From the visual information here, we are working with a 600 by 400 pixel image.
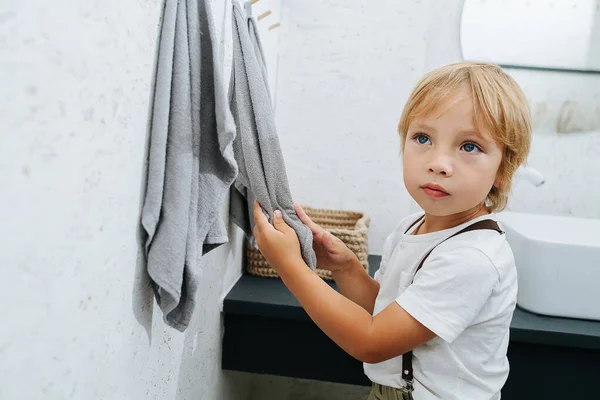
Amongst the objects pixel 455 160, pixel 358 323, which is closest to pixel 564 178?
pixel 455 160

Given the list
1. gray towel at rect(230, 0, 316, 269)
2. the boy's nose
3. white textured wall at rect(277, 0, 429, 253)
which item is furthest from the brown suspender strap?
white textured wall at rect(277, 0, 429, 253)

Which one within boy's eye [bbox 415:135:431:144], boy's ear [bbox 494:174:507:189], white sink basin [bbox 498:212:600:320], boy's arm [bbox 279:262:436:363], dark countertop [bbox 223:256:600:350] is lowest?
dark countertop [bbox 223:256:600:350]

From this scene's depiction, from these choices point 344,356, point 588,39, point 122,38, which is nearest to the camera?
point 122,38

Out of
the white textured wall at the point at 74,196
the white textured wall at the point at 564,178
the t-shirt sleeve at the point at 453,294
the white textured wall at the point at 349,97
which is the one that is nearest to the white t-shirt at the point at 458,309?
the t-shirt sleeve at the point at 453,294

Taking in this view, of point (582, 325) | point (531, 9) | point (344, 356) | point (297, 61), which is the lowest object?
point (344, 356)

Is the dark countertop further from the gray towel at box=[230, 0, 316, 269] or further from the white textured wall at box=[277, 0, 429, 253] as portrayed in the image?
the white textured wall at box=[277, 0, 429, 253]

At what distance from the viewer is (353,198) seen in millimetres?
1514

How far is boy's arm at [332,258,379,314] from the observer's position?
0.95 metres

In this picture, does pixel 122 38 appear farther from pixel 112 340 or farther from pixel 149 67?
pixel 112 340

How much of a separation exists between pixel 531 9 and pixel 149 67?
50.0 inches

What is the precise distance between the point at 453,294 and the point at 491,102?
0.29 meters

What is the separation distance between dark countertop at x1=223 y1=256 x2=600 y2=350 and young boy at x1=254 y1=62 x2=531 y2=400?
0.28 m

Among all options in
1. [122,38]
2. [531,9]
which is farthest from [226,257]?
[531,9]

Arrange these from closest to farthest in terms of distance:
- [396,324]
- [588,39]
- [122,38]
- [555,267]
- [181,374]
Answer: [122,38] < [396,324] < [181,374] < [555,267] < [588,39]
